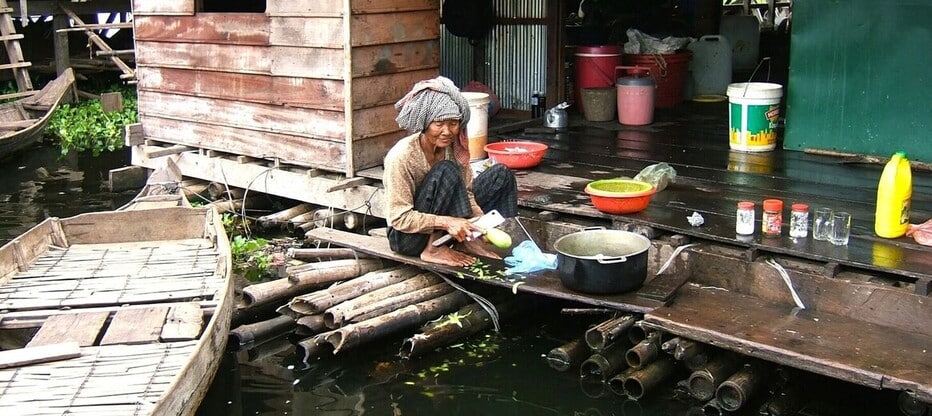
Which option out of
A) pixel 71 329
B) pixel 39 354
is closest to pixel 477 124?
pixel 71 329

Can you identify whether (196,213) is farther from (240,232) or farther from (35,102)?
(35,102)

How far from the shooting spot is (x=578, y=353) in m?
5.31

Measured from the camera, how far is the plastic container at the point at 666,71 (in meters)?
10.2

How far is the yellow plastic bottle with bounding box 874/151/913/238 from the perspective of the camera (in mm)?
5184

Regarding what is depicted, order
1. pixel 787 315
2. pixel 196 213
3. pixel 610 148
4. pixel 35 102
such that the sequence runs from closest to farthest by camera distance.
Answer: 1. pixel 787 315
2. pixel 196 213
3. pixel 610 148
4. pixel 35 102

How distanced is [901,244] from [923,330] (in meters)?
0.74

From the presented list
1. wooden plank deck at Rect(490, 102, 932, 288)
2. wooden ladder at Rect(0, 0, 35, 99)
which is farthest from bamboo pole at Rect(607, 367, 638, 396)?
wooden ladder at Rect(0, 0, 35, 99)

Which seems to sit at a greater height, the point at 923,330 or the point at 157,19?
the point at 157,19

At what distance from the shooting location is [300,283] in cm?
605

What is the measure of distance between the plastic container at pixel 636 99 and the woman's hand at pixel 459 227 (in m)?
4.36

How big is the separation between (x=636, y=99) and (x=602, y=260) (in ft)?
15.1

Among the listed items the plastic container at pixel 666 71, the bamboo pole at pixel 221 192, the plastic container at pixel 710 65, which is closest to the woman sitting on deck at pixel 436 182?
the bamboo pole at pixel 221 192

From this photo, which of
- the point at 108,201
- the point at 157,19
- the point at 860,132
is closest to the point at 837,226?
the point at 860,132

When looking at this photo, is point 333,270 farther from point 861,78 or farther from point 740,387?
point 861,78
